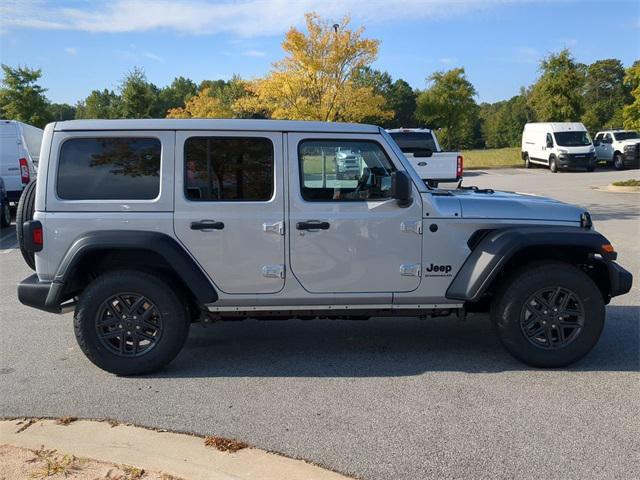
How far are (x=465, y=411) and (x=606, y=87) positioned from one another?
297ft

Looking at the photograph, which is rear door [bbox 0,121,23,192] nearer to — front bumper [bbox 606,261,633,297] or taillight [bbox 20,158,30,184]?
taillight [bbox 20,158,30,184]

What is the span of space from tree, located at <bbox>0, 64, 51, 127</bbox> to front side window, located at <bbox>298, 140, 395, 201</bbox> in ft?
126

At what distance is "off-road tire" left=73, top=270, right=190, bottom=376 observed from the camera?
14.7ft

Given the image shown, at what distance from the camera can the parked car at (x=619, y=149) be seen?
93.3 ft

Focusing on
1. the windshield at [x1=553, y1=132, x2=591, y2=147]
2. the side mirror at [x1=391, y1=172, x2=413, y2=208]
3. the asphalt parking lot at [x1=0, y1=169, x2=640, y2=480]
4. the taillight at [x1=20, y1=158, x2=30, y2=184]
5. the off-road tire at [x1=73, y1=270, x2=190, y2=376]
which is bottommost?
the asphalt parking lot at [x1=0, y1=169, x2=640, y2=480]

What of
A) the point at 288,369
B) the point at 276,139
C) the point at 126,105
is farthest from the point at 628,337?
the point at 126,105

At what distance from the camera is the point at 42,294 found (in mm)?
4500

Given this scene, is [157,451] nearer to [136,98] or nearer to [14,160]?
[14,160]

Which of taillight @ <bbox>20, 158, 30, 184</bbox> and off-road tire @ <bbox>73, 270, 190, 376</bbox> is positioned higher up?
taillight @ <bbox>20, 158, 30, 184</bbox>

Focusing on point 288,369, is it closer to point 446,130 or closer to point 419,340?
point 419,340

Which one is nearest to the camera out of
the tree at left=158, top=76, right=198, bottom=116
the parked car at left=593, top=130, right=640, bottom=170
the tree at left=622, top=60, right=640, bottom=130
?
the tree at left=622, top=60, right=640, bottom=130

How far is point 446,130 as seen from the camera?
4806cm

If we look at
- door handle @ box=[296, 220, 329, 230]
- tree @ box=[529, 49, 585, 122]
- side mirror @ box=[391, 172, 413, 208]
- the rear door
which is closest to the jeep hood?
side mirror @ box=[391, 172, 413, 208]

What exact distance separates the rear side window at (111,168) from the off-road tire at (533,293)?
2883mm
